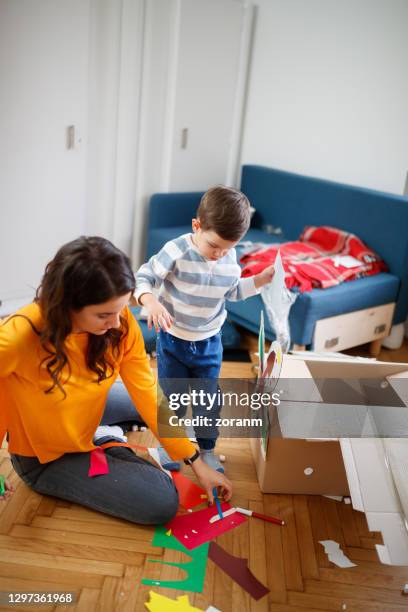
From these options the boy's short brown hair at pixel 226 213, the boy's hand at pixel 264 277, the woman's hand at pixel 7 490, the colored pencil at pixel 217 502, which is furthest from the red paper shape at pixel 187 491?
the boy's short brown hair at pixel 226 213

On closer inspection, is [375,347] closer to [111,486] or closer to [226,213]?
[226,213]

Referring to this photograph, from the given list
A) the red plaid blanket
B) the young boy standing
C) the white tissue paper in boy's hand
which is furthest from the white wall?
the young boy standing

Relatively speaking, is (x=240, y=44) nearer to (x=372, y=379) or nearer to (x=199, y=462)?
(x=372, y=379)

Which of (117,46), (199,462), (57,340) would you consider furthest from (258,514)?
(117,46)

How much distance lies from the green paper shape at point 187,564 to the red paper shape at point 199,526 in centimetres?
2

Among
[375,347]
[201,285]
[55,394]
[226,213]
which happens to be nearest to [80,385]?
[55,394]

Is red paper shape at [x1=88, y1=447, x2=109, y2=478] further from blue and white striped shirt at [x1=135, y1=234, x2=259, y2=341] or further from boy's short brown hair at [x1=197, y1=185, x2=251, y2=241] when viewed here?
boy's short brown hair at [x1=197, y1=185, x2=251, y2=241]

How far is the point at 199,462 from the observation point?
5.19ft

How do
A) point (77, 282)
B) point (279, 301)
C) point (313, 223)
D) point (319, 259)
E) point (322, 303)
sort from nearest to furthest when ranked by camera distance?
1. point (77, 282)
2. point (279, 301)
3. point (322, 303)
4. point (319, 259)
5. point (313, 223)

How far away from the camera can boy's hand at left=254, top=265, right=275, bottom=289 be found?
68.7 inches

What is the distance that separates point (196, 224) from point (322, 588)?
0.99m

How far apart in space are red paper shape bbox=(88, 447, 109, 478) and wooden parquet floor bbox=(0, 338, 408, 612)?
0.12 meters

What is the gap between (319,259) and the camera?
278cm

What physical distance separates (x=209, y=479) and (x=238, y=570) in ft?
0.82
